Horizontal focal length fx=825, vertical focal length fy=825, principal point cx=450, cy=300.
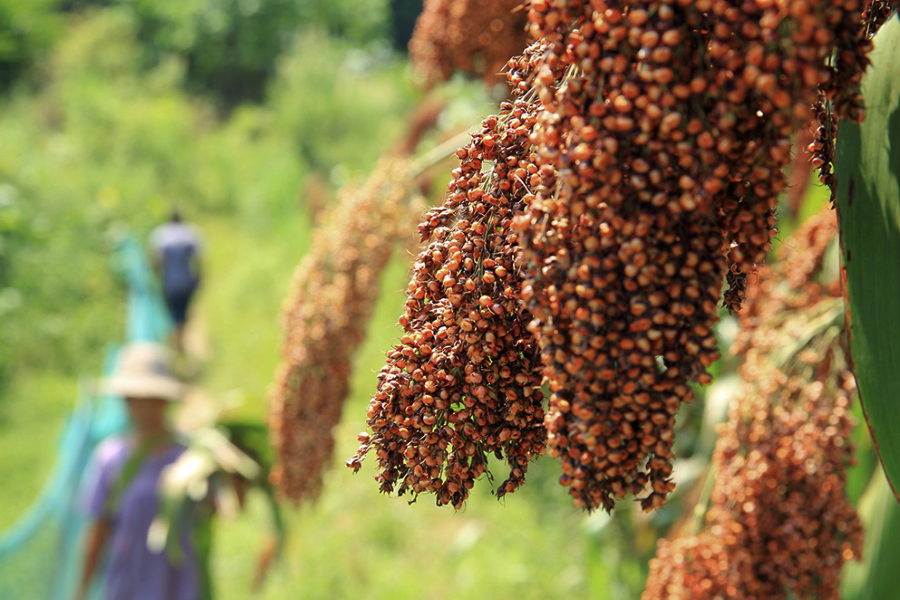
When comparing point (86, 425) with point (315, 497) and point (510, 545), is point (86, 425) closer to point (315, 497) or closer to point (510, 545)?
point (315, 497)

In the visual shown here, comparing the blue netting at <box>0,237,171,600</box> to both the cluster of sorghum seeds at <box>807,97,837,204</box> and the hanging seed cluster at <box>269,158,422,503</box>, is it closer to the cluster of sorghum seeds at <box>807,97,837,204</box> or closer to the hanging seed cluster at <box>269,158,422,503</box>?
the hanging seed cluster at <box>269,158,422,503</box>

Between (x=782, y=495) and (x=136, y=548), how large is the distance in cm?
333

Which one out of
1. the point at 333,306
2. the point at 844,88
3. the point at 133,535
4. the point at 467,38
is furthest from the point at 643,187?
the point at 133,535

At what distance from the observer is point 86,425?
15.7ft

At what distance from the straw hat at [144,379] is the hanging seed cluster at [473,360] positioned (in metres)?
3.52

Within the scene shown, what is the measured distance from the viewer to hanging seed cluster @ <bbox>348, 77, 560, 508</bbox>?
0.99 m

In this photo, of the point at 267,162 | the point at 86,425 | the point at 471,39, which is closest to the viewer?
the point at 471,39

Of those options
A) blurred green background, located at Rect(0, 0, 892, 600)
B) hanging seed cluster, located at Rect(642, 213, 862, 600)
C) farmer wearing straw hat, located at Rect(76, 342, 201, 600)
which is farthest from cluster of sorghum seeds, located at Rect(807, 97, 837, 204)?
farmer wearing straw hat, located at Rect(76, 342, 201, 600)

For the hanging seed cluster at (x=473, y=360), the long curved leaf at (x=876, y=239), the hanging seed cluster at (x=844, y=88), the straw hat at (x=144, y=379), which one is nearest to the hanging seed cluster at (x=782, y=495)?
the long curved leaf at (x=876, y=239)

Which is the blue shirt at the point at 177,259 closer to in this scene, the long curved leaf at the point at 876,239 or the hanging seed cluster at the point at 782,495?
the hanging seed cluster at the point at 782,495

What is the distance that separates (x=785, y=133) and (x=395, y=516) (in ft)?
21.0

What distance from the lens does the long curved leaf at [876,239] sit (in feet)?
3.68

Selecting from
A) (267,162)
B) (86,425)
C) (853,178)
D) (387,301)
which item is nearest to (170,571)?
(86,425)

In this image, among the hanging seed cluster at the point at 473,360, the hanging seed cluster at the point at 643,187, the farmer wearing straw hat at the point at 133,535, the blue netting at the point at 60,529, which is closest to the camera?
the hanging seed cluster at the point at 643,187
